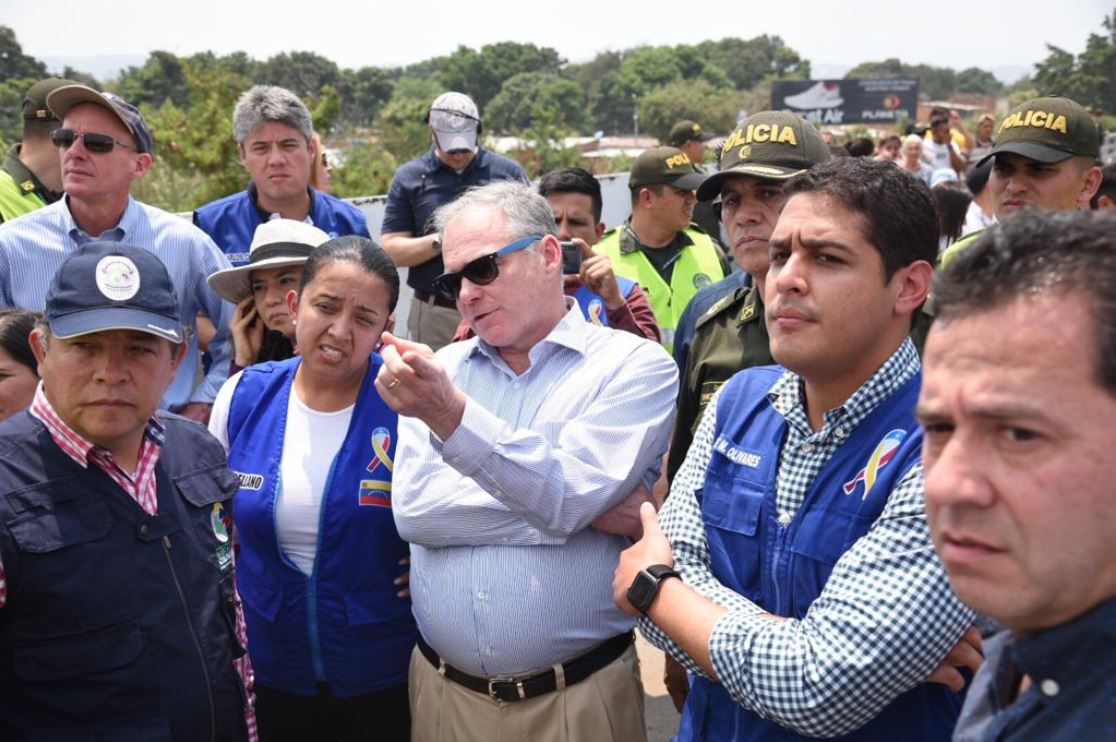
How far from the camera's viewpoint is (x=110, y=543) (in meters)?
2.05

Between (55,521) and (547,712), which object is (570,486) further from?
(55,521)

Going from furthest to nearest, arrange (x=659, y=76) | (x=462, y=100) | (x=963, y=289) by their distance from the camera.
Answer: (x=659, y=76) < (x=462, y=100) < (x=963, y=289)

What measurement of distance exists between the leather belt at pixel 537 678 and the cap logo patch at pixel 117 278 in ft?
4.19

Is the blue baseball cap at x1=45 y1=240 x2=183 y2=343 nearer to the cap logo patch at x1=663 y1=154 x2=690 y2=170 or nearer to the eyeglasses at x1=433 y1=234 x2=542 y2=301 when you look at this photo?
the eyeglasses at x1=433 y1=234 x2=542 y2=301

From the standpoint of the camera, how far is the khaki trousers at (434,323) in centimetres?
564

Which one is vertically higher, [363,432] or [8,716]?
[363,432]

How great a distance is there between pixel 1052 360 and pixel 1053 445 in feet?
0.31

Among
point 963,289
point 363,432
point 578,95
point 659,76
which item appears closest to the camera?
point 963,289

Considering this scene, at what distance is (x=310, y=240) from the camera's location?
140 inches

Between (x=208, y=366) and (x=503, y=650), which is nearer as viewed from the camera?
(x=503, y=650)

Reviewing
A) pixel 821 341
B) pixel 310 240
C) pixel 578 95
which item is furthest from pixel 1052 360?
pixel 578 95

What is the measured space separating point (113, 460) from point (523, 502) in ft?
3.08

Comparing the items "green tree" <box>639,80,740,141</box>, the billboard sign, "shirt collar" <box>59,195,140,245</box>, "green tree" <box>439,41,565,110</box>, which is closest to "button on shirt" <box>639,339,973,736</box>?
"shirt collar" <box>59,195,140,245</box>

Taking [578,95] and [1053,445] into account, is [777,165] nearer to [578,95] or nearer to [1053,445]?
[1053,445]
